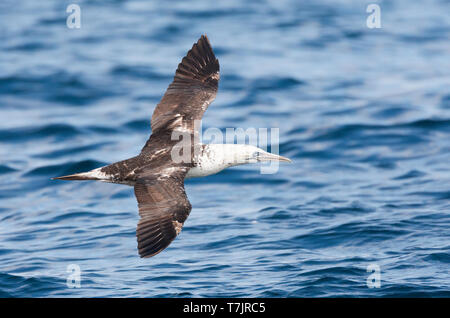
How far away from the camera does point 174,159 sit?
1069 centimetres

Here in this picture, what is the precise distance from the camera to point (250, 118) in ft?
58.8

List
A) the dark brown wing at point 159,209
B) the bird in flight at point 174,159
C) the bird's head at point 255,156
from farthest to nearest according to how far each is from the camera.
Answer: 1. the bird's head at point 255,156
2. the bird in flight at point 174,159
3. the dark brown wing at point 159,209

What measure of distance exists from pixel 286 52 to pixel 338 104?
4454 millimetres

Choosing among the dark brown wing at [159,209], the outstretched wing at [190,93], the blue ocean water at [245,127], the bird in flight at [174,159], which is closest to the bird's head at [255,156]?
the bird in flight at [174,159]

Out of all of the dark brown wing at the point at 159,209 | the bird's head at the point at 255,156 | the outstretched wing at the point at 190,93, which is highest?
the outstretched wing at the point at 190,93

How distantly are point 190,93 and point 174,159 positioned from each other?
1538 millimetres

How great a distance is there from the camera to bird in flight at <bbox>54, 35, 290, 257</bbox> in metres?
9.37

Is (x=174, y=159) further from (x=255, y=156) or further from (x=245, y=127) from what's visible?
(x=245, y=127)

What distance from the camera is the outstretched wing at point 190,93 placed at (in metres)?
11.5

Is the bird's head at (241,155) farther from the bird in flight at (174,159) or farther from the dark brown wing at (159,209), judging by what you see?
the dark brown wing at (159,209)

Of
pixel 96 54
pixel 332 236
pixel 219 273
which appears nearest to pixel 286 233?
pixel 332 236

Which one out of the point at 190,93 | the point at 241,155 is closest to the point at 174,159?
the point at 241,155

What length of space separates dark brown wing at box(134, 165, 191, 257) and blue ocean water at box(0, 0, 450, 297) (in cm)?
114

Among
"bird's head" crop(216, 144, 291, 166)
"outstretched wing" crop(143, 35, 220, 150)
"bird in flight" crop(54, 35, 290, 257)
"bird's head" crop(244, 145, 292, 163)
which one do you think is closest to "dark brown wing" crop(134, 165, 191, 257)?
"bird in flight" crop(54, 35, 290, 257)
